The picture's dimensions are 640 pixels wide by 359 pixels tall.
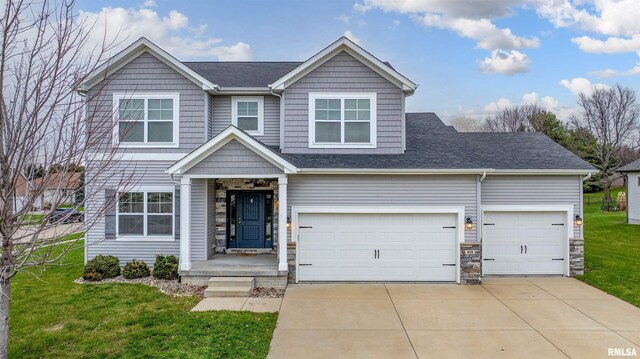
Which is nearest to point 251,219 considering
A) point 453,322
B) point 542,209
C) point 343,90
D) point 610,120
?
point 343,90

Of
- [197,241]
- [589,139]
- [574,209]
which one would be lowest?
[197,241]

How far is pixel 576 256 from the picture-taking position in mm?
10820

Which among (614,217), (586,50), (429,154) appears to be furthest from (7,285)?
(586,50)

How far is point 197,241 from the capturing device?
35.3ft

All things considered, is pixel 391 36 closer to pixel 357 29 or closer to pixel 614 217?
pixel 357 29

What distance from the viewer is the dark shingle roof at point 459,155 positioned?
10.2 metres

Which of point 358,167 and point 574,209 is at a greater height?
point 358,167

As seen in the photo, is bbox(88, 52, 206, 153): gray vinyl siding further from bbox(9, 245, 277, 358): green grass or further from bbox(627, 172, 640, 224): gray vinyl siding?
bbox(627, 172, 640, 224): gray vinyl siding

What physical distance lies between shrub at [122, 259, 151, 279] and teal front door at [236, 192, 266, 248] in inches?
Result: 113

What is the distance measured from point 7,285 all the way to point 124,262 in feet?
21.6

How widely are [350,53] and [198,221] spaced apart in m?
6.83

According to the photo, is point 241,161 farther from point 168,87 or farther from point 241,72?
point 241,72

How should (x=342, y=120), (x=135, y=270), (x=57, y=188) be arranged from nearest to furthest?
(x=57, y=188), (x=135, y=270), (x=342, y=120)

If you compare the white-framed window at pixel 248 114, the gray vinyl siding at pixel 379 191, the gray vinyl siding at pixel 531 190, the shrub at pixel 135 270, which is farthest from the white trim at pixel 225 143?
the gray vinyl siding at pixel 531 190
